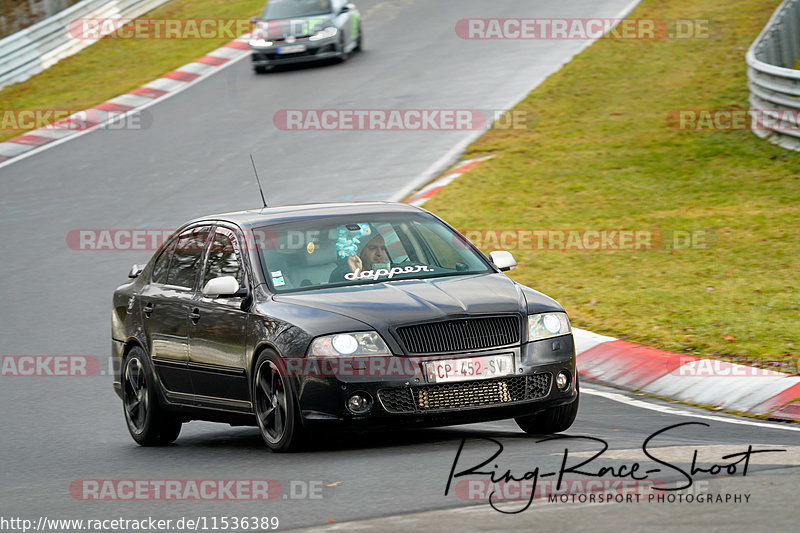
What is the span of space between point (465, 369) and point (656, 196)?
436 inches

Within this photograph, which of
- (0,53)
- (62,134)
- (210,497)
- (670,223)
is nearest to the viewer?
(210,497)

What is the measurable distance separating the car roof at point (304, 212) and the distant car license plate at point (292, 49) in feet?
61.0

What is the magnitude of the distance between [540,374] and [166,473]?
2.33 metres

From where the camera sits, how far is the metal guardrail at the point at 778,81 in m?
19.2

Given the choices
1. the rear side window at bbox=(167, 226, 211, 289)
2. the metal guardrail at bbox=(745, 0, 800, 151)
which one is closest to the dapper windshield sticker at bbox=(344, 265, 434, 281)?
the rear side window at bbox=(167, 226, 211, 289)

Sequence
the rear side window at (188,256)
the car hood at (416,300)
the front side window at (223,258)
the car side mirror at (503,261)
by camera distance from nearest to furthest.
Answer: the car hood at (416,300) → the front side window at (223,258) → the car side mirror at (503,261) → the rear side window at (188,256)

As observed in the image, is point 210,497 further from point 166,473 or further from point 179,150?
point 179,150

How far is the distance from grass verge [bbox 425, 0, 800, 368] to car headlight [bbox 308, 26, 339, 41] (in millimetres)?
5065

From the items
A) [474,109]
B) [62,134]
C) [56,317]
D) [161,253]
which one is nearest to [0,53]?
[62,134]

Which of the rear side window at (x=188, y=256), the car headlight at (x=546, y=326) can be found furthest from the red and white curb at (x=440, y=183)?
the car headlight at (x=546, y=326)

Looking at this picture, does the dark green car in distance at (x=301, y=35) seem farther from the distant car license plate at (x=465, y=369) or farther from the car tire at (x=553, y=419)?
the distant car license plate at (x=465, y=369)

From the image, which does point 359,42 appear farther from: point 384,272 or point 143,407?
point 384,272

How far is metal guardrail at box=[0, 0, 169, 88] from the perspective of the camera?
28.7 metres

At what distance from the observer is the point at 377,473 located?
7152 millimetres
